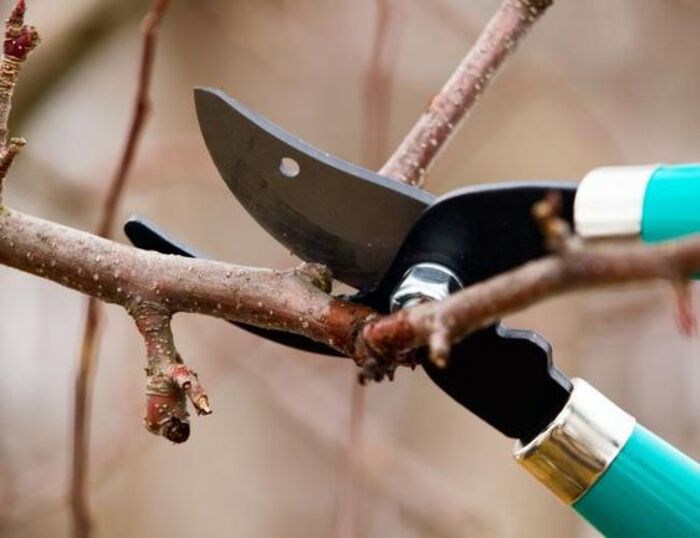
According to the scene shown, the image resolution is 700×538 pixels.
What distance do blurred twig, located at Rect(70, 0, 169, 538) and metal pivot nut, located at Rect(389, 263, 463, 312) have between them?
0.31 metres

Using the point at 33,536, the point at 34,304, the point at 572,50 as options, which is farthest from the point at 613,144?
the point at 33,536

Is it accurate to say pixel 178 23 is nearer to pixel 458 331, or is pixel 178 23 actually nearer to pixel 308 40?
pixel 308 40

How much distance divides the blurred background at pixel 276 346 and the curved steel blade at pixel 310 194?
2.56 feet

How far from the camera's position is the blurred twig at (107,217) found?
676 mm

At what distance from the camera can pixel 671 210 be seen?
0.37 meters

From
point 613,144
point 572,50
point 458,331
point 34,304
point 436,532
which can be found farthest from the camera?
point 572,50

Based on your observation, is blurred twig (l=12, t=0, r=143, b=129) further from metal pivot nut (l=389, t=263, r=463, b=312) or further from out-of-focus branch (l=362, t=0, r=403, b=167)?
metal pivot nut (l=389, t=263, r=463, b=312)

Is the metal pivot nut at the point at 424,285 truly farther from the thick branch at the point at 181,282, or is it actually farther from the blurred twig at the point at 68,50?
the blurred twig at the point at 68,50

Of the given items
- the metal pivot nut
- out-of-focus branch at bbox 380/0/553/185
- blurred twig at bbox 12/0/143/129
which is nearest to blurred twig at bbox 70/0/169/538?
out-of-focus branch at bbox 380/0/553/185

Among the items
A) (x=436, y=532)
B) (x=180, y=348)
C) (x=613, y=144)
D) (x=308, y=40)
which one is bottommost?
Answer: (x=436, y=532)

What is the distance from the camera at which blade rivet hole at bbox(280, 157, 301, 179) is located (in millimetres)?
432

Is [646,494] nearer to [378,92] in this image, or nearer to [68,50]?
[378,92]

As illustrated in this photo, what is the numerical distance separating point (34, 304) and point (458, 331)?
136 cm

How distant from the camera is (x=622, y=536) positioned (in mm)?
438
